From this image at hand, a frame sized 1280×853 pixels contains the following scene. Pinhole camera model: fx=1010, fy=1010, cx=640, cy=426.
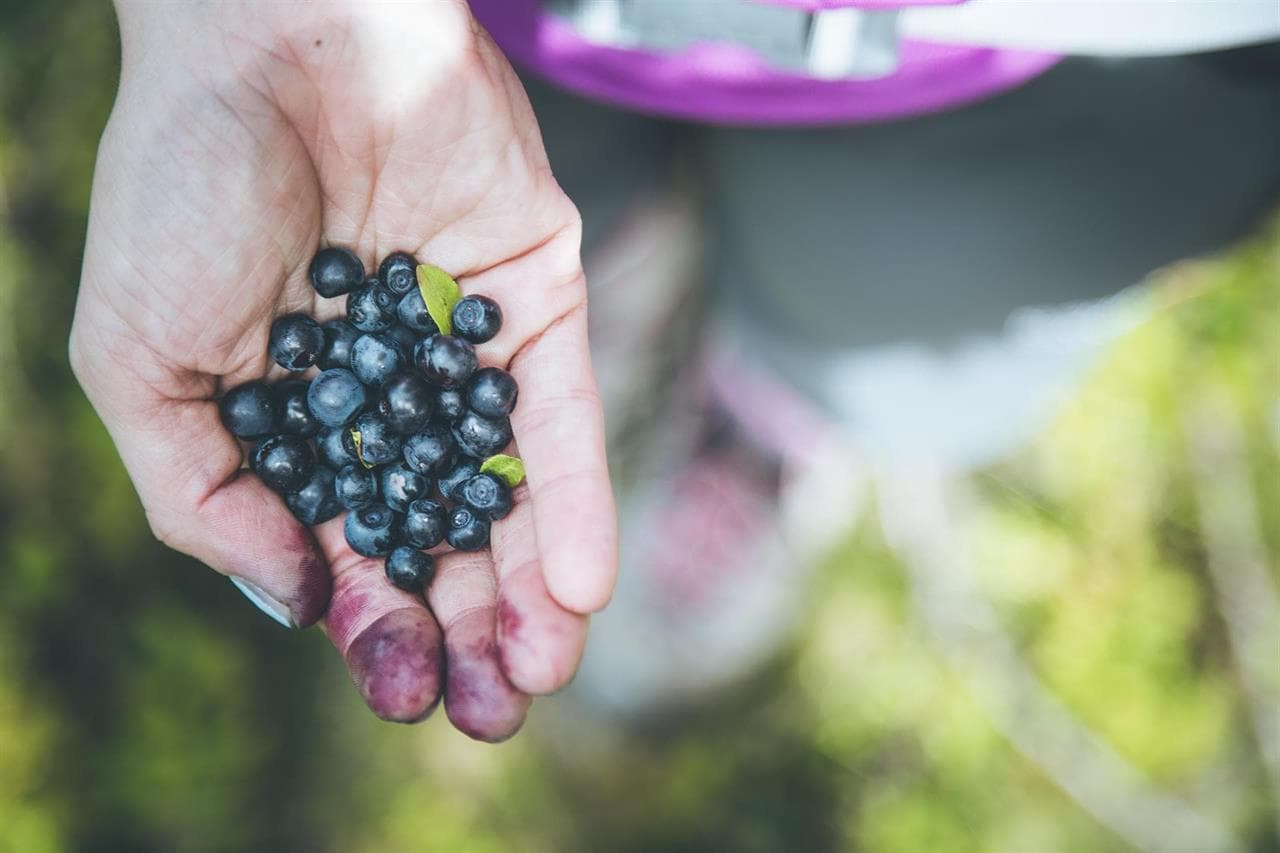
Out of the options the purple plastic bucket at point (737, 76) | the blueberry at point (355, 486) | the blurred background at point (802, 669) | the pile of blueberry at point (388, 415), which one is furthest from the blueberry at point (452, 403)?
the blurred background at point (802, 669)

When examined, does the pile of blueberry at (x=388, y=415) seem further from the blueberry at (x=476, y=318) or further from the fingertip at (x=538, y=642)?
the fingertip at (x=538, y=642)

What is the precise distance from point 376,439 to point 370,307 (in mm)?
155

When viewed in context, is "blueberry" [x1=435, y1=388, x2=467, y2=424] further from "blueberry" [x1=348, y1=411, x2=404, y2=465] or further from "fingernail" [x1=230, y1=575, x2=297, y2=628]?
"fingernail" [x1=230, y1=575, x2=297, y2=628]

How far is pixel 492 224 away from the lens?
1.11 m

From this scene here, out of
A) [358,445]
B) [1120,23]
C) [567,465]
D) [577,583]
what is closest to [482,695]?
[577,583]

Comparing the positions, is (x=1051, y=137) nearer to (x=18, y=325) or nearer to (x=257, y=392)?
(x=257, y=392)

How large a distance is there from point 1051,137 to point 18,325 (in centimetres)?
161

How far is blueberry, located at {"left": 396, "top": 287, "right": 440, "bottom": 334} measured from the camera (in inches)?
44.1

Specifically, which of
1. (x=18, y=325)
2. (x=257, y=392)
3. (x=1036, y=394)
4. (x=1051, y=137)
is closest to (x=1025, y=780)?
(x=1036, y=394)

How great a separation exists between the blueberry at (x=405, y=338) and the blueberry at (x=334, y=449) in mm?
108

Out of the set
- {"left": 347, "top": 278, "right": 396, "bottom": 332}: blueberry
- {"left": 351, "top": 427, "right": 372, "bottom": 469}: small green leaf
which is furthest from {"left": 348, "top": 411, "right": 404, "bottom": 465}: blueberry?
{"left": 347, "top": 278, "right": 396, "bottom": 332}: blueberry

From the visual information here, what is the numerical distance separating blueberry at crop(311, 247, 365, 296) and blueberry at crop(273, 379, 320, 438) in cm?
12

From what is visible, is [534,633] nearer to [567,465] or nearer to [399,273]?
[567,465]

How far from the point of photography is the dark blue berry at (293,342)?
108cm
